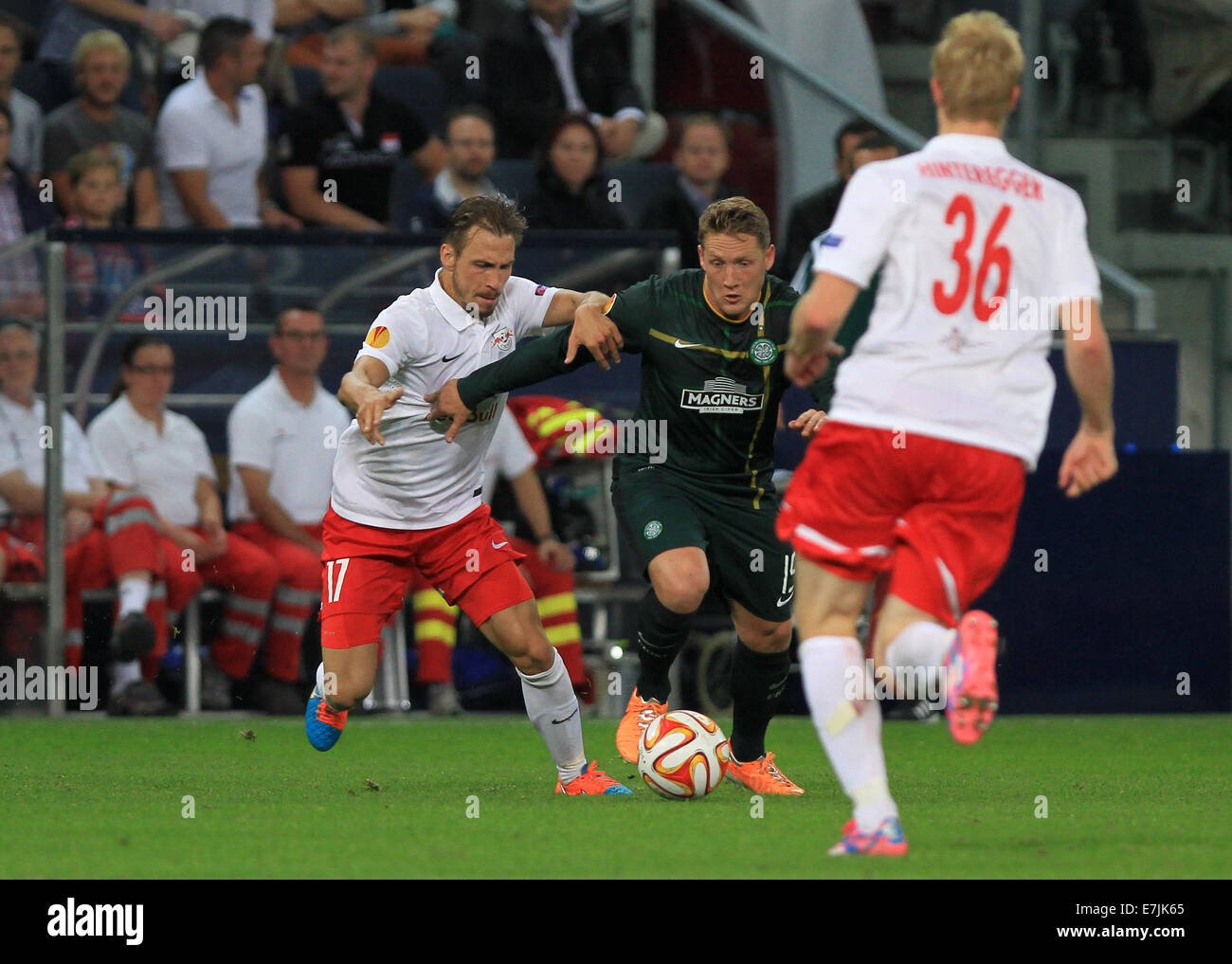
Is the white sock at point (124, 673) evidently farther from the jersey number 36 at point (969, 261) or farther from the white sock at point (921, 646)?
the jersey number 36 at point (969, 261)

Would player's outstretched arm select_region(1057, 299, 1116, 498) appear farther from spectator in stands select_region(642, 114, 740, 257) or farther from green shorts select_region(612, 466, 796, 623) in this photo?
spectator in stands select_region(642, 114, 740, 257)

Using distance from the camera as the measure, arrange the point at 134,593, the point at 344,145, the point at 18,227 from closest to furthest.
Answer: the point at 134,593 → the point at 18,227 → the point at 344,145

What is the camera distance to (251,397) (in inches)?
412

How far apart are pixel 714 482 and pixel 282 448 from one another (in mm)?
3827

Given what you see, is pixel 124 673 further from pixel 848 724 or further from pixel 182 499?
pixel 848 724

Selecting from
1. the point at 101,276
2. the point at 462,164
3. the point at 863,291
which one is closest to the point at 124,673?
the point at 101,276

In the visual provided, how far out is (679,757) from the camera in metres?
6.61

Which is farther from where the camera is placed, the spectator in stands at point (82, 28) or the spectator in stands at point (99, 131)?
the spectator in stands at point (82, 28)

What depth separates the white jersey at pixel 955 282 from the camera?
488cm

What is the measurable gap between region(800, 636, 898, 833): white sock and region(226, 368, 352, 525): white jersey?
5771 mm

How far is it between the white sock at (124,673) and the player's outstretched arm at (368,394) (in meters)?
4.23

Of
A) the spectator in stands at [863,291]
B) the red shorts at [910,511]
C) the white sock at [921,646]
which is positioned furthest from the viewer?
the spectator in stands at [863,291]

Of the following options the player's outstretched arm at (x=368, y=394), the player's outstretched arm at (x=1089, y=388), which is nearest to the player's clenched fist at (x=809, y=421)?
the player's outstretched arm at (x=368, y=394)
